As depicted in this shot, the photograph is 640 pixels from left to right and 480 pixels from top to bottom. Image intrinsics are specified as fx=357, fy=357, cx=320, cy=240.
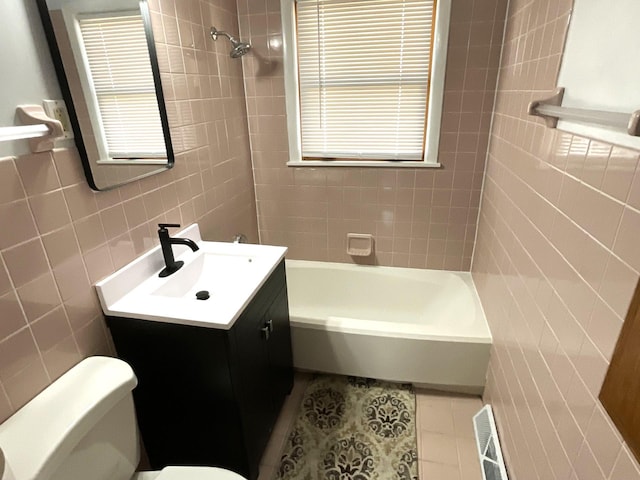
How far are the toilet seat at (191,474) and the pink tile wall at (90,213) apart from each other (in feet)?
1.45

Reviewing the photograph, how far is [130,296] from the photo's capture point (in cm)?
128

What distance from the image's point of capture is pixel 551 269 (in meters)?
1.09

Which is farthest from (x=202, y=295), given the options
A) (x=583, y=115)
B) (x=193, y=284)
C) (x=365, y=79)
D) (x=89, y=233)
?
(x=365, y=79)

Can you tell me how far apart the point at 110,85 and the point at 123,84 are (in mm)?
76

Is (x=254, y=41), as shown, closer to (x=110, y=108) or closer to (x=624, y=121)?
(x=110, y=108)

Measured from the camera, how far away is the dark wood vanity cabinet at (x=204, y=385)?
119cm

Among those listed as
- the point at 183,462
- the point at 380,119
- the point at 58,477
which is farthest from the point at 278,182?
the point at 58,477

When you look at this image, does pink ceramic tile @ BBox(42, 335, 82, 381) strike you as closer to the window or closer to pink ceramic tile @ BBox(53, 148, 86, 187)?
pink ceramic tile @ BBox(53, 148, 86, 187)

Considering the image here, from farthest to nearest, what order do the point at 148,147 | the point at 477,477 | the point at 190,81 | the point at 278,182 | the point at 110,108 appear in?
the point at 278,182 → the point at 190,81 → the point at 477,477 → the point at 148,147 → the point at 110,108

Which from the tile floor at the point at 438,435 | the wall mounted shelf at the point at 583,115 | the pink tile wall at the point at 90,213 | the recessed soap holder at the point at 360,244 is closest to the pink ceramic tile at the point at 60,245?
the pink tile wall at the point at 90,213

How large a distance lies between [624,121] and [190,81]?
5.24 feet

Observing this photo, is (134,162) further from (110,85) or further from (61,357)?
(61,357)

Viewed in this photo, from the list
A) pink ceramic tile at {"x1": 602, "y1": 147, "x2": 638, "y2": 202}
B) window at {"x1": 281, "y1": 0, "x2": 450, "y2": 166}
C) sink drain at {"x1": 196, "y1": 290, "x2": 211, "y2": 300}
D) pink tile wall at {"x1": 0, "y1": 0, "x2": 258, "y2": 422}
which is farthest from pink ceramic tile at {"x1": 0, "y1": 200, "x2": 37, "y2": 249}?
window at {"x1": 281, "y1": 0, "x2": 450, "y2": 166}

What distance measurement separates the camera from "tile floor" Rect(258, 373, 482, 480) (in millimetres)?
1544
